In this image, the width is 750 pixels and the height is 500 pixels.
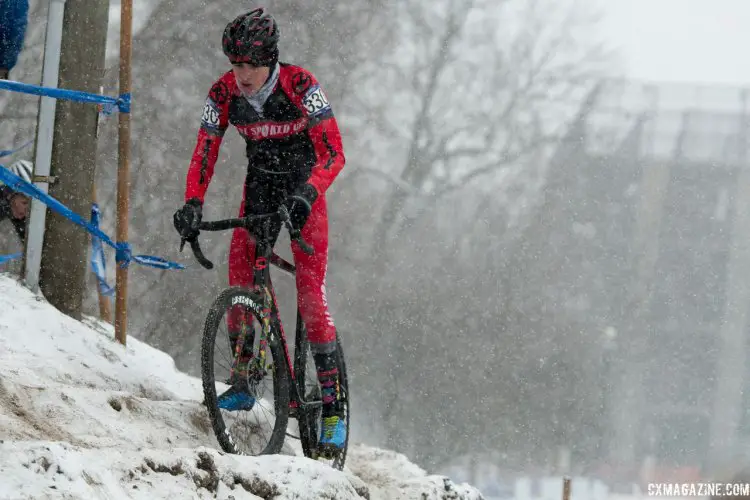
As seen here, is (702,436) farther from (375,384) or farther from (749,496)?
(749,496)

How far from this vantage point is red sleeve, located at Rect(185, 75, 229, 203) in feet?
18.2

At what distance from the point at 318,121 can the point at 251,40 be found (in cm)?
56

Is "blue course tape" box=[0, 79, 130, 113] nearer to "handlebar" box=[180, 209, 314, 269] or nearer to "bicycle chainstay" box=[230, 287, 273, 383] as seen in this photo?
"handlebar" box=[180, 209, 314, 269]

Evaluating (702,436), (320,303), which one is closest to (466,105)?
(702,436)

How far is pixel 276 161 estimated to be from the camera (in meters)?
5.64

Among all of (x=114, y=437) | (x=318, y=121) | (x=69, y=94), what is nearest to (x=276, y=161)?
(x=318, y=121)

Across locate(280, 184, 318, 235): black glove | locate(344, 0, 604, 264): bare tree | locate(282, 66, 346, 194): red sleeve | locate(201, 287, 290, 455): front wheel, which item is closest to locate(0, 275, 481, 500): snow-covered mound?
locate(201, 287, 290, 455): front wheel

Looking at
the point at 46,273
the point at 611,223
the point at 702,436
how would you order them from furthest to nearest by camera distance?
1. the point at 702,436
2. the point at 611,223
3. the point at 46,273

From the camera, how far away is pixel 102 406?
→ 507 cm

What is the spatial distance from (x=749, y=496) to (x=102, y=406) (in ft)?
16.2

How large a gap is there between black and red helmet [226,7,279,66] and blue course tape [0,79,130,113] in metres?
1.18

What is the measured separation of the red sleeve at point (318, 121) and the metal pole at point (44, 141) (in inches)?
79.2

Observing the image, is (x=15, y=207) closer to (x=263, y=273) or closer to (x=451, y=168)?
(x=263, y=273)

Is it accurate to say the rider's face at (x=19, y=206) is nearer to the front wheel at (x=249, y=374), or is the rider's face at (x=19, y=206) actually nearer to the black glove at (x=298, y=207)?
the front wheel at (x=249, y=374)
